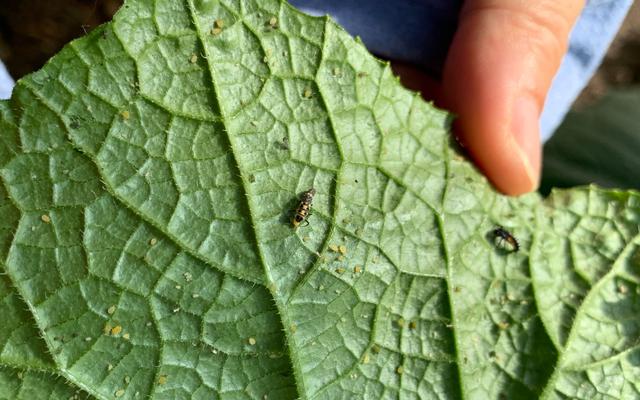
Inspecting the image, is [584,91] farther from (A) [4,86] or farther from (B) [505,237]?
(A) [4,86]

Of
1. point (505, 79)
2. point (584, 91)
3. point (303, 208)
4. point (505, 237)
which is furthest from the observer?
point (584, 91)

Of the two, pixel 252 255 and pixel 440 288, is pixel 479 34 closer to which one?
pixel 440 288

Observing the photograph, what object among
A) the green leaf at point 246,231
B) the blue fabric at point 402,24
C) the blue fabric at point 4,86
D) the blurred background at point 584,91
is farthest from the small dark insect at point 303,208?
the blue fabric at point 4,86

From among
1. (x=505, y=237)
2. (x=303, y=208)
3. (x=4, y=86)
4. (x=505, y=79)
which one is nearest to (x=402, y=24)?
(x=505, y=79)

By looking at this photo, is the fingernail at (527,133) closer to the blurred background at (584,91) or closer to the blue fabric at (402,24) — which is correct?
the blue fabric at (402,24)

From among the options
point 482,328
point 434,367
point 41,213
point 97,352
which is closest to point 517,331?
point 482,328

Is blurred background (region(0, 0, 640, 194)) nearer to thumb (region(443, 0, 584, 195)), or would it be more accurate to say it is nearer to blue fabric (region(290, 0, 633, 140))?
blue fabric (region(290, 0, 633, 140))
